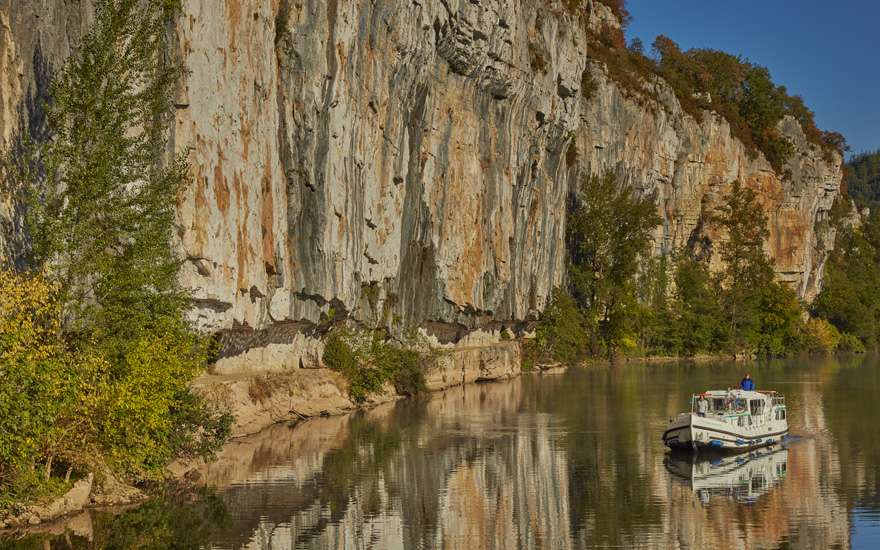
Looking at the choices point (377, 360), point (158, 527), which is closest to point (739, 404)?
point (377, 360)

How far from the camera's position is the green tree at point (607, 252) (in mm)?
79375

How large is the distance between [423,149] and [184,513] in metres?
33.8

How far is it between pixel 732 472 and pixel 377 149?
23.7 m

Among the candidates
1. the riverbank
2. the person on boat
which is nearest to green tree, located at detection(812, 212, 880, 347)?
the riverbank

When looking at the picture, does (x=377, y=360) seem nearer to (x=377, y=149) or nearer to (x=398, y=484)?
(x=377, y=149)

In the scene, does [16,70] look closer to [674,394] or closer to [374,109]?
[374,109]

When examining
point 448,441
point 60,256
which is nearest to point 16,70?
point 60,256

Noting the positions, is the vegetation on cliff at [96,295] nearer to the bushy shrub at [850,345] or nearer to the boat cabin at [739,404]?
the boat cabin at [739,404]

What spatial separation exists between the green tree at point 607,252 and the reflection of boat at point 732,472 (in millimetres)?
46580

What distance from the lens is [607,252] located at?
80.6 m

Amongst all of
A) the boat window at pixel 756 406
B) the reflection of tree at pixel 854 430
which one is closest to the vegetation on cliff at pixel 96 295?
the reflection of tree at pixel 854 430

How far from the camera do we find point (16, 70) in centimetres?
1978

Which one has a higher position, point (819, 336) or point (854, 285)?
point (854, 285)

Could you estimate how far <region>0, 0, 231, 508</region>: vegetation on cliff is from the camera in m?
18.0
